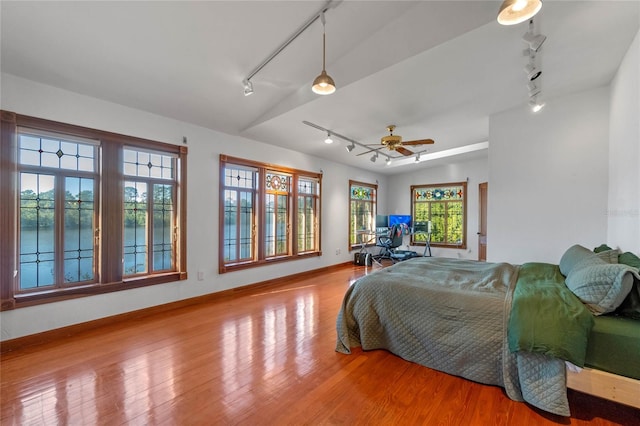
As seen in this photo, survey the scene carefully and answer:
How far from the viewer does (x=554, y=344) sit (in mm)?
1655

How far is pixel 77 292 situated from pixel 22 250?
666 millimetres

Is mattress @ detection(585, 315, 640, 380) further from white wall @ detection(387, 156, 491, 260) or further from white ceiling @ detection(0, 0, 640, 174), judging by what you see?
white wall @ detection(387, 156, 491, 260)

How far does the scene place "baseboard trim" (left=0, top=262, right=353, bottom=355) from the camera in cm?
275

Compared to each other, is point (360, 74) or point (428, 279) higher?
point (360, 74)

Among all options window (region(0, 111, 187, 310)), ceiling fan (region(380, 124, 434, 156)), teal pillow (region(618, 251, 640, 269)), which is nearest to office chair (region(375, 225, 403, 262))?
ceiling fan (region(380, 124, 434, 156))

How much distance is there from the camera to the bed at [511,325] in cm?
167

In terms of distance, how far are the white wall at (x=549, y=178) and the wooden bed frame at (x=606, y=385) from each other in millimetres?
2693

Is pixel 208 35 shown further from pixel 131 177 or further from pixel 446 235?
pixel 446 235

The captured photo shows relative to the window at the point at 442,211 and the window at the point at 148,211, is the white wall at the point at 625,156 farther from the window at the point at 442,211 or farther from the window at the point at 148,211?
the window at the point at 148,211

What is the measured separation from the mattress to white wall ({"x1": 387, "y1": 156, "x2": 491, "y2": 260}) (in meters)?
5.96

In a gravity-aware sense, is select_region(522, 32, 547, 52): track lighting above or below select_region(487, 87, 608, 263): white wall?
above

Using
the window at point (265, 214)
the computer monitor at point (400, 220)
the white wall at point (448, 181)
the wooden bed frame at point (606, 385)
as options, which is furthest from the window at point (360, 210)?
the wooden bed frame at point (606, 385)

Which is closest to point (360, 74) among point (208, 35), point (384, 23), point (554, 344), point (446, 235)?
point (384, 23)

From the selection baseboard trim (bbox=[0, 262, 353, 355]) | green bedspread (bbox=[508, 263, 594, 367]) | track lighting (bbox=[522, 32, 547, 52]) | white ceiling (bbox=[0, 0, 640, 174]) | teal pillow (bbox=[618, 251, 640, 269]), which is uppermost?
→ white ceiling (bbox=[0, 0, 640, 174])
